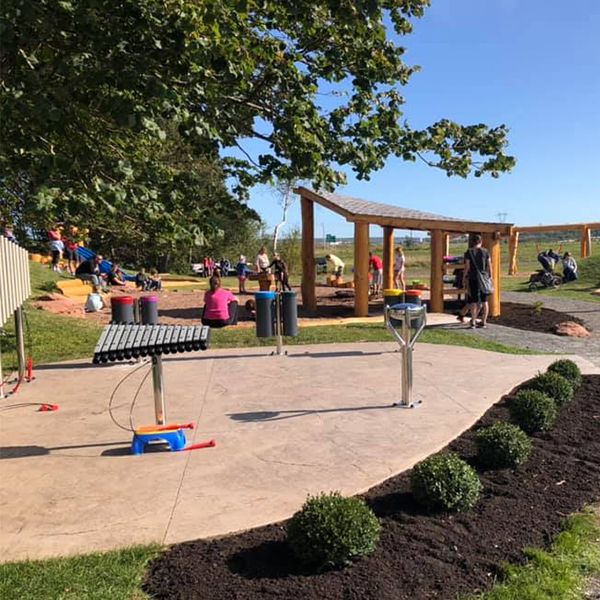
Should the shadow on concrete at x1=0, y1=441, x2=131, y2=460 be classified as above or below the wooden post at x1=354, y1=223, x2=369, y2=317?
below

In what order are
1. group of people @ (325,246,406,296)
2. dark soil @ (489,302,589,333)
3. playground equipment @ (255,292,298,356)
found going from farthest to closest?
1. group of people @ (325,246,406,296)
2. dark soil @ (489,302,589,333)
3. playground equipment @ (255,292,298,356)

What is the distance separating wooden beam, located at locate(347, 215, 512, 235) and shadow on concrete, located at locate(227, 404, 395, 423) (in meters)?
8.46

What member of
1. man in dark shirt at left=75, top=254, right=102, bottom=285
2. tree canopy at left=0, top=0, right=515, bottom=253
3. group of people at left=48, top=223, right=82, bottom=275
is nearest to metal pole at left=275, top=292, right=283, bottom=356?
tree canopy at left=0, top=0, right=515, bottom=253

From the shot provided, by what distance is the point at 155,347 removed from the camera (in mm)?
4582

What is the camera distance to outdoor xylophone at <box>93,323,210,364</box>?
4531mm

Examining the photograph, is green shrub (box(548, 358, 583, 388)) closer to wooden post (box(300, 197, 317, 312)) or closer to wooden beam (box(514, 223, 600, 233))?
wooden post (box(300, 197, 317, 312))

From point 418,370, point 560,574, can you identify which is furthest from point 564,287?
point 560,574

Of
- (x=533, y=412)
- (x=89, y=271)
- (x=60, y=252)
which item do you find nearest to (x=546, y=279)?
(x=89, y=271)

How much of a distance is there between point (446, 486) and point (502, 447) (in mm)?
879

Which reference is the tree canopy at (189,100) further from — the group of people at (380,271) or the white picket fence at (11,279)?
the group of people at (380,271)

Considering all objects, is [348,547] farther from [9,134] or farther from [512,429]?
[9,134]

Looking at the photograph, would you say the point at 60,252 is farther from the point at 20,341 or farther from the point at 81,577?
the point at 81,577

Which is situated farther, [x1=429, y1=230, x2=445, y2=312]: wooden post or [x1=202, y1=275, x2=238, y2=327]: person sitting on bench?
[x1=429, y1=230, x2=445, y2=312]: wooden post

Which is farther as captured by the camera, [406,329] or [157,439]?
[406,329]
